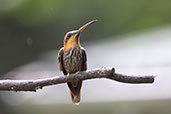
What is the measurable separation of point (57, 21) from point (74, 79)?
9837mm

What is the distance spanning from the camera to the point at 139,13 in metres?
14.2

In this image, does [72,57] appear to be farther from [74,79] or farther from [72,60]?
[74,79]

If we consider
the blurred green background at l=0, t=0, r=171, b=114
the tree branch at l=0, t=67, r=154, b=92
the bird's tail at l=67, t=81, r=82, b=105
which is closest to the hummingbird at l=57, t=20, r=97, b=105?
the bird's tail at l=67, t=81, r=82, b=105

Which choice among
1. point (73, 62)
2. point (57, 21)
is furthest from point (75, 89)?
point (57, 21)

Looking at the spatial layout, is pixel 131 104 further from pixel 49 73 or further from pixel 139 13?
pixel 139 13

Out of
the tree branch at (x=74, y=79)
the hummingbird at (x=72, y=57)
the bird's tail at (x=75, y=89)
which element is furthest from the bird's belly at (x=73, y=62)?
the tree branch at (x=74, y=79)

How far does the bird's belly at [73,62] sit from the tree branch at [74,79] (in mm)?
999

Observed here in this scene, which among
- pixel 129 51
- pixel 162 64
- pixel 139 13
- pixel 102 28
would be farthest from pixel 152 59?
pixel 139 13

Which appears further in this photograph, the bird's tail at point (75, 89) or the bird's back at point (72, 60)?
the bird's back at point (72, 60)

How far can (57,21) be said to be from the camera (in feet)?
42.5

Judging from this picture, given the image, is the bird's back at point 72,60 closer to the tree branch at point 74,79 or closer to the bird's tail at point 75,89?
the bird's tail at point 75,89

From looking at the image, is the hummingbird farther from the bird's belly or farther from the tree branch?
A: the tree branch

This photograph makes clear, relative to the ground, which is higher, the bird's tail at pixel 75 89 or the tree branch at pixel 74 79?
the tree branch at pixel 74 79

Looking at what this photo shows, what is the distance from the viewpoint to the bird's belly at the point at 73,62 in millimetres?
4238
